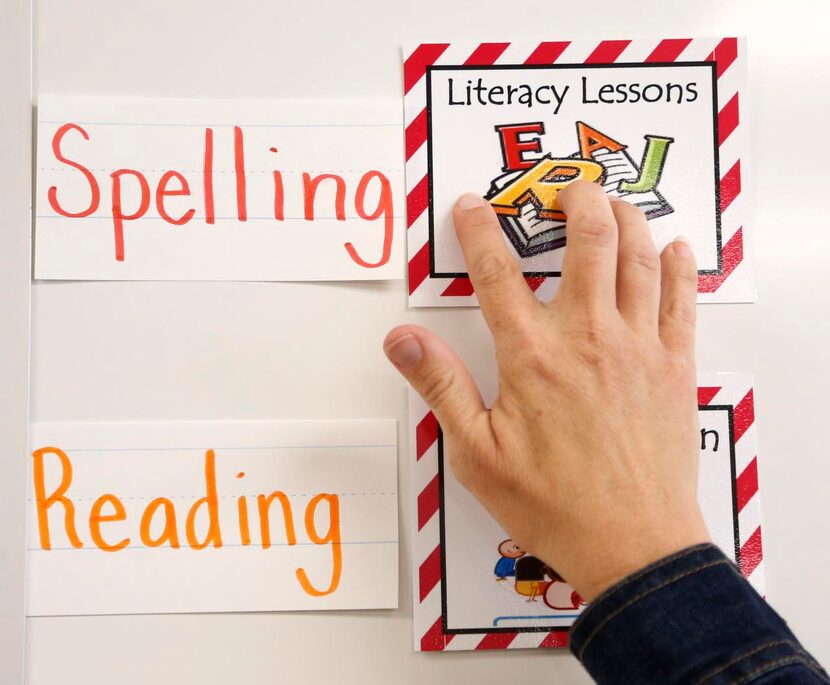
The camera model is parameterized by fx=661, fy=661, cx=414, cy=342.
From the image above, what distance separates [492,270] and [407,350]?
0.09 m

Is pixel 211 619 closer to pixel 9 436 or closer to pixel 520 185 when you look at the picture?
pixel 9 436

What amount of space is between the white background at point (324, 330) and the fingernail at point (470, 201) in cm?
9

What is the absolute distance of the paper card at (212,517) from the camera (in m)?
0.53

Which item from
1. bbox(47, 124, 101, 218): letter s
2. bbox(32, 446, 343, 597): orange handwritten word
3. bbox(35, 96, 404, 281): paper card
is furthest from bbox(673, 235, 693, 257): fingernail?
bbox(47, 124, 101, 218): letter s

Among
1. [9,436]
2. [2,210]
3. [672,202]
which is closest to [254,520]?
[9,436]

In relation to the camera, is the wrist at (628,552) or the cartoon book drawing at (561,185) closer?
the wrist at (628,552)

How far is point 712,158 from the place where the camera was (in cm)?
56

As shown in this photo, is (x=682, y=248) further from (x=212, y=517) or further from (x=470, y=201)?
(x=212, y=517)

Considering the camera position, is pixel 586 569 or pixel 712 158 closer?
pixel 586 569

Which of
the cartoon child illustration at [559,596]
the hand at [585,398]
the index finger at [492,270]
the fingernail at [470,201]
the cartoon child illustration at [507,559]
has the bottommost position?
the cartoon child illustration at [559,596]

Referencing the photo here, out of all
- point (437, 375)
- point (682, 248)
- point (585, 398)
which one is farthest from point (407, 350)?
point (682, 248)

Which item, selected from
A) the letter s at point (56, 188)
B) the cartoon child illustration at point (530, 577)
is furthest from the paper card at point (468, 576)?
the letter s at point (56, 188)

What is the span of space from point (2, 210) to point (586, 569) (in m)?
0.52

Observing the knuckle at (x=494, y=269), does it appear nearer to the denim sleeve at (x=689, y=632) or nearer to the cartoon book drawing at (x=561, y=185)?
the cartoon book drawing at (x=561, y=185)
